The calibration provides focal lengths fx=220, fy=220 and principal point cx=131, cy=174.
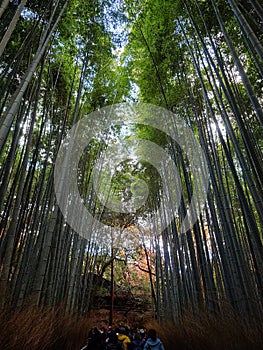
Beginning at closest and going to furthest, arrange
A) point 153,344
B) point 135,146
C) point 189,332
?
point 189,332
point 153,344
point 135,146

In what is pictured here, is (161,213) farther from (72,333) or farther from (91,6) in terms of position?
(91,6)

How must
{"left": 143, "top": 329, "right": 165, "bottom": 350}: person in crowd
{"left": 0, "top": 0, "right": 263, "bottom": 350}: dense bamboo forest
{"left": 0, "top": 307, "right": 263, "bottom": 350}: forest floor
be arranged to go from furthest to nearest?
{"left": 143, "top": 329, "right": 165, "bottom": 350}: person in crowd → {"left": 0, "top": 0, "right": 263, "bottom": 350}: dense bamboo forest → {"left": 0, "top": 307, "right": 263, "bottom": 350}: forest floor

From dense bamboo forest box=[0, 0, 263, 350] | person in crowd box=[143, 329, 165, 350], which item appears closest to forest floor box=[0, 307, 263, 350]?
dense bamboo forest box=[0, 0, 263, 350]

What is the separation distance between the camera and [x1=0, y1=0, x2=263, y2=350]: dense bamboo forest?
2.16m

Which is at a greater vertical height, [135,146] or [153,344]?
[135,146]

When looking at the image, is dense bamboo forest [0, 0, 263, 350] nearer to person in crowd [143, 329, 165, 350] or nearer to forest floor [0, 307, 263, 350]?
forest floor [0, 307, 263, 350]

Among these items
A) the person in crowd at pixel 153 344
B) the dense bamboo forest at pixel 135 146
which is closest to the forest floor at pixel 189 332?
the dense bamboo forest at pixel 135 146

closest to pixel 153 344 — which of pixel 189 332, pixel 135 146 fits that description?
pixel 189 332

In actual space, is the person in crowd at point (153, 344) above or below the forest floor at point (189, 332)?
below

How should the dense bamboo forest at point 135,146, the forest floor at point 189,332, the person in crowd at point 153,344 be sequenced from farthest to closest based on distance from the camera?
1. the person in crowd at point 153,344
2. the dense bamboo forest at point 135,146
3. the forest floor at point 189,332

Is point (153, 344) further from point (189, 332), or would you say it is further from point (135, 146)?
point (135, 146)

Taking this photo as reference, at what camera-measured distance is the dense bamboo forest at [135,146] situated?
2.16 meters

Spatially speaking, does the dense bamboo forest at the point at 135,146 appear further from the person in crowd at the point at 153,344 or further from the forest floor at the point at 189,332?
the person in crowd at the point at 153,344

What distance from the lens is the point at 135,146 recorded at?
7.29 meters
